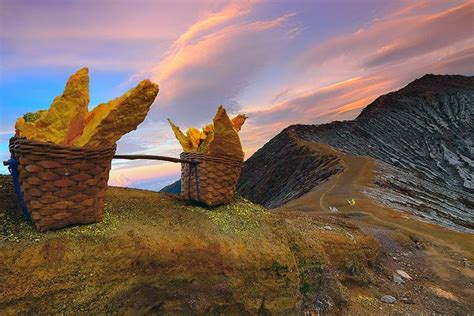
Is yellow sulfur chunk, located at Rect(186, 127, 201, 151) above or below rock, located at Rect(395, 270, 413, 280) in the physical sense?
above

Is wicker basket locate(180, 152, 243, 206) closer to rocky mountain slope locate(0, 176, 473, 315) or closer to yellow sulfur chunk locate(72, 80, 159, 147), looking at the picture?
rocky mountain slope locate(0, 176, 473, 315)

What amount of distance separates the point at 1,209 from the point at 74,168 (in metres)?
1.20

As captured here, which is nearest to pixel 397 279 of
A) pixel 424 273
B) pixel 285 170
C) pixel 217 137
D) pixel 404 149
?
pixel 424 273

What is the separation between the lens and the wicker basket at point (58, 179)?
4105mm

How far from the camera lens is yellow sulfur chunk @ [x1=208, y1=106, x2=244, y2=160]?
5.96m

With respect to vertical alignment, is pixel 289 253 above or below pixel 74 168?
below

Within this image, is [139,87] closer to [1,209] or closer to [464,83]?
[1,209]

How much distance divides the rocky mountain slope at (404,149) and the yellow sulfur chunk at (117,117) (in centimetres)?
2851

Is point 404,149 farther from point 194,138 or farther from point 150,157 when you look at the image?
point 150,157

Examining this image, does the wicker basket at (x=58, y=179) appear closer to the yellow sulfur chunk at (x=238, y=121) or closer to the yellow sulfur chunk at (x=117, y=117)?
the yellow sulfur chunk at (x=117, y=117)

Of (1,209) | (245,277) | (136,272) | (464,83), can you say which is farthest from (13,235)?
(464,83)

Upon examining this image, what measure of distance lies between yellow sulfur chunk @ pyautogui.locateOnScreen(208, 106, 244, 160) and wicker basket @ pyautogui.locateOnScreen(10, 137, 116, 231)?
1856 millimetres

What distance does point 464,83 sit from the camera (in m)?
102

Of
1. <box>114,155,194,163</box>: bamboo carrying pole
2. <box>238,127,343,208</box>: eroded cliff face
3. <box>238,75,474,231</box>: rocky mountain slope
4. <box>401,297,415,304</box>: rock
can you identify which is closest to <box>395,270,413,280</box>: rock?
<box>401,297,415,304</box>: rock
